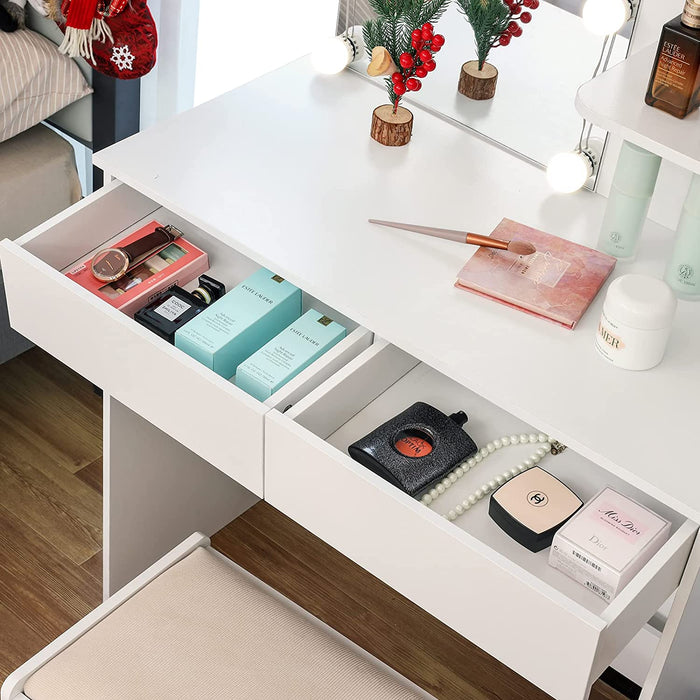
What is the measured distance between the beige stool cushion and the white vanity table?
159 mm

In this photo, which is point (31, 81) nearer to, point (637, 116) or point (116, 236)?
point (116, 236)

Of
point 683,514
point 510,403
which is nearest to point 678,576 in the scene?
point 683,514

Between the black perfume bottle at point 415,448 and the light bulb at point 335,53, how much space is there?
0.61 meters

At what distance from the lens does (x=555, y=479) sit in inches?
53.3

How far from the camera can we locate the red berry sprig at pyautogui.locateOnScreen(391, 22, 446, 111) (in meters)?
1.54

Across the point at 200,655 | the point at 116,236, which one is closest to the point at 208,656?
the point at 200,655

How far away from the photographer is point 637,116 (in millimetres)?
1291

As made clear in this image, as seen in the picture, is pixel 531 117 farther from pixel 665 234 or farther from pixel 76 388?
pixel 76 388

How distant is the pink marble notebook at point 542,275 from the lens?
1.38 meters

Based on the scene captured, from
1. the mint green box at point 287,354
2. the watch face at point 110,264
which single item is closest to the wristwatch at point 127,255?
the watch face at point 110,264

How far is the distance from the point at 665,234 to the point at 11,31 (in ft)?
3.93

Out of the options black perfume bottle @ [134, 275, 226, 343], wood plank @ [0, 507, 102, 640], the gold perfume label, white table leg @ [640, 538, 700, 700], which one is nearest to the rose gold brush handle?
black perfume bottle @ [134, 275, 226, 343]

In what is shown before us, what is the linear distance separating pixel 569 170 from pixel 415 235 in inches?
9.5

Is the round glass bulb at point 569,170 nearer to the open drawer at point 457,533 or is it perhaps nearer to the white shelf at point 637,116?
the white shelf at point 637,116
